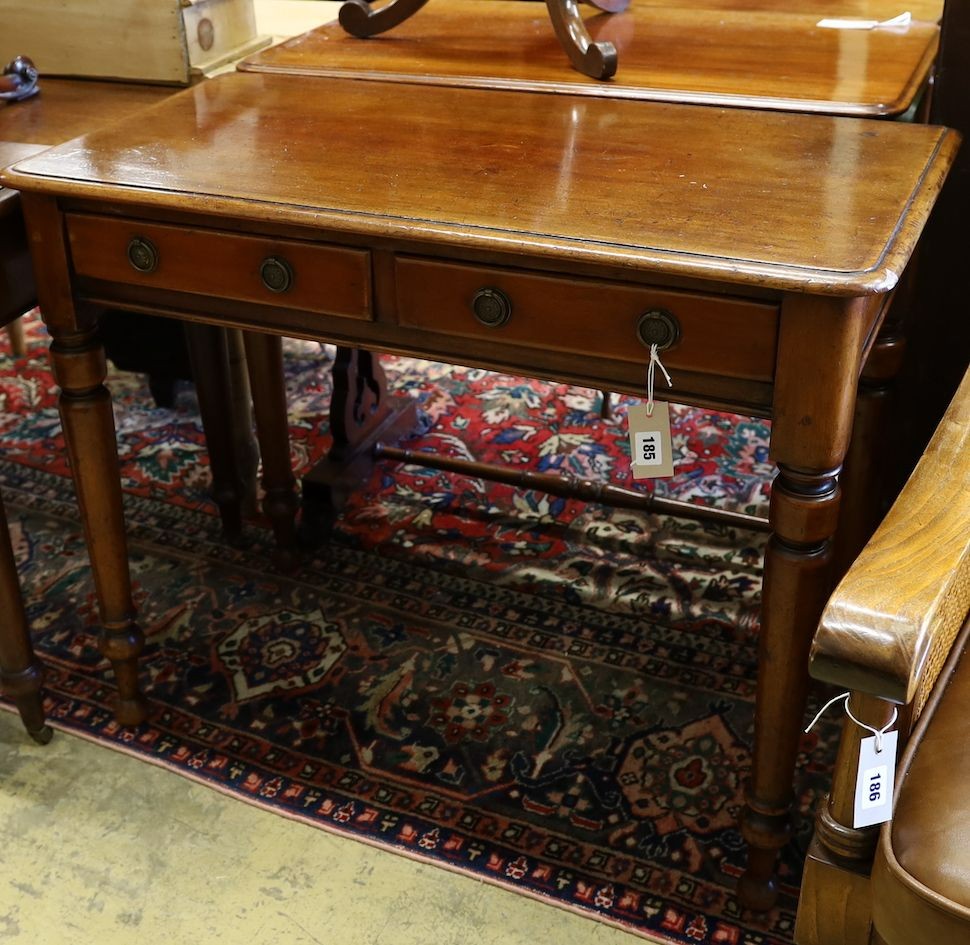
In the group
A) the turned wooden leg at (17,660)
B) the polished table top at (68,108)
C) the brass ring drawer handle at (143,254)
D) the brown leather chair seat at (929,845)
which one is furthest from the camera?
the polished table top at (68,108)

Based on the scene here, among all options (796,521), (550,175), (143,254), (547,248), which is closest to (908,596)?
(796,521)

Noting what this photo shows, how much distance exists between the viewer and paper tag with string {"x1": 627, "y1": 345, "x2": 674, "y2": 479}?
1413 mm

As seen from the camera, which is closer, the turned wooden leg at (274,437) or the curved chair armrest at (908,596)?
the curved chair armrest at (908,596)

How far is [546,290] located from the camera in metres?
1.36

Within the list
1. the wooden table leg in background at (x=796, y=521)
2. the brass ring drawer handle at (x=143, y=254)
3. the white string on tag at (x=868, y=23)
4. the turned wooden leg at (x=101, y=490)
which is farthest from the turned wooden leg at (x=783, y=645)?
the white string on tag at (x=868, y=23)

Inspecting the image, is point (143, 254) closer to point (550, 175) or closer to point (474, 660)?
point (550, 175)

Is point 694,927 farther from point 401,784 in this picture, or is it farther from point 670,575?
point 670,575

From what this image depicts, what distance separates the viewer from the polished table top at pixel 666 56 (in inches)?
68.4

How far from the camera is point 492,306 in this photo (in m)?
1.39

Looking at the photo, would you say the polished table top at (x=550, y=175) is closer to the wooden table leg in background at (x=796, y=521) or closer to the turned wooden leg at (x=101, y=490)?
the wooden table leg in background at (x=796, y=521)

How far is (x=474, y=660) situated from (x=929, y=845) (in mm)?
1134

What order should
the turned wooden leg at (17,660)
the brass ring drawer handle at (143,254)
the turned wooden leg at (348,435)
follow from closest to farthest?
1. the brass ring drawer handle at (143,254)
2. the turned wooden leg at (17,660)
3. the turned wooden leg at (348,435)

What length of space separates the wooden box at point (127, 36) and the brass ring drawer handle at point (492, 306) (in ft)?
3.56

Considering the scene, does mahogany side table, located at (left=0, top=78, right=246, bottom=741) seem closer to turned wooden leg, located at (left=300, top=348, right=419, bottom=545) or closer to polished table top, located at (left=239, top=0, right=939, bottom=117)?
turned wooden leg, located at (left=300, top=348, right=419, bottom=545)
